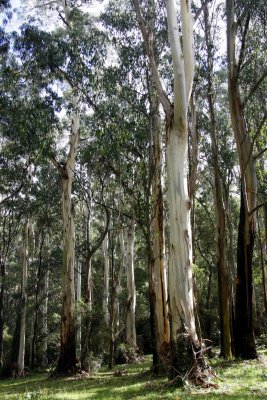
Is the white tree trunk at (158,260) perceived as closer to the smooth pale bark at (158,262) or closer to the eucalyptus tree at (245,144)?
the smooth pale bark at (158,262)

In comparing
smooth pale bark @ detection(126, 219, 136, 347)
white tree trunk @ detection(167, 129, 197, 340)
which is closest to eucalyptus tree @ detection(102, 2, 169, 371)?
white tree trunk @ detection(167, 129, 197, 340)

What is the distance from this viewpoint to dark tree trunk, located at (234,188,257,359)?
11219 mm

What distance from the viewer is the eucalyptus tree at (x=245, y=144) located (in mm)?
11305

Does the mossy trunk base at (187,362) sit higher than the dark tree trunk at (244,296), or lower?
lower

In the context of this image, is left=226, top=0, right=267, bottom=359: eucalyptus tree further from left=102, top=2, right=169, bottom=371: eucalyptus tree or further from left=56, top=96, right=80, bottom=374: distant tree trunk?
left=56, top=96, right=80, bottom=374: distant tree trunk

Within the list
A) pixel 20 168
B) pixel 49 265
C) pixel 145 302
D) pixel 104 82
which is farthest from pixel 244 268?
pixel 145 302

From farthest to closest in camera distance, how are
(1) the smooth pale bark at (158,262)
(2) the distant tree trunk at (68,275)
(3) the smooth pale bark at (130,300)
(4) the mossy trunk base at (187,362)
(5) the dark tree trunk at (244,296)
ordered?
(3) the smooth pale bark at (130,300) → (2) the distant tree trunk at (68,275) → (1) the smooth pale bark at (158,262) → (5) the dark tree trunk at (244,296) → (4) the mossy trunk base at (187,362)

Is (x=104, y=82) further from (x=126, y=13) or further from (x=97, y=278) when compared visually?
(x=97, y=278)

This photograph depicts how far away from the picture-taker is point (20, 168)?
20188 mm

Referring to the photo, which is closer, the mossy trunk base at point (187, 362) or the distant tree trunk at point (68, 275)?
the mossy trunk base at point (187, 362)

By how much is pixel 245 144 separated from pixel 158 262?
3.96 m

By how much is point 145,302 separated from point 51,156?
17.3 meters

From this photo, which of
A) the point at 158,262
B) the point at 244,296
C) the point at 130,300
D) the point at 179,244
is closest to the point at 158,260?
the point at 158,262

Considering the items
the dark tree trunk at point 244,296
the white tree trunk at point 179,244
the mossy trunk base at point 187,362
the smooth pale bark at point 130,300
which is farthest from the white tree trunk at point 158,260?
the smooth pale bark at point 130,300
